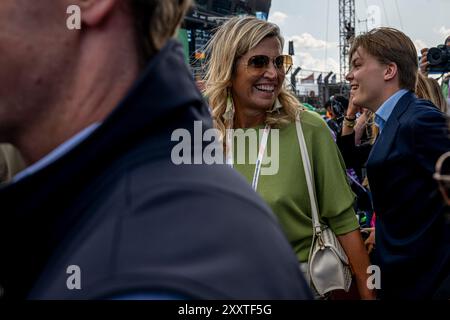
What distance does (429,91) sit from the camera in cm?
370

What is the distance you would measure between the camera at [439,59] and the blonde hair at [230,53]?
2.01 metres

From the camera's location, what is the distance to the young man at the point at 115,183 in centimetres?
65

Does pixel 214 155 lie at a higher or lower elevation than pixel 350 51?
lower

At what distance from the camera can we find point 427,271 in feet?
8.01

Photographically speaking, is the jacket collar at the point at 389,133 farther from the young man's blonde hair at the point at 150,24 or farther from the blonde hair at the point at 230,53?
the young man's blonde hair at the point at 150,24

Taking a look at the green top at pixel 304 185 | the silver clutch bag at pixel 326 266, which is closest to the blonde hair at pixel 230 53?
the green top at pixel 304 185

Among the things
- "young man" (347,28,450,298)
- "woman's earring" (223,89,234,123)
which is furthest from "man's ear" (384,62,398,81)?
"woman's earring" (223,89,234,123)

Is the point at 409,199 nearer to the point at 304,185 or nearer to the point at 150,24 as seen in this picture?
the point at 304,185

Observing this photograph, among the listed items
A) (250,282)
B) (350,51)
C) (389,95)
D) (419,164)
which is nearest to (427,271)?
(419,164)

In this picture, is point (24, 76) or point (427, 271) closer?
point (24, 76)

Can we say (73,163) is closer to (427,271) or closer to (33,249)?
(33,249)

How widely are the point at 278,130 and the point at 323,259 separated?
2.21 ft

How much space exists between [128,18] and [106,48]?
0.21ft
